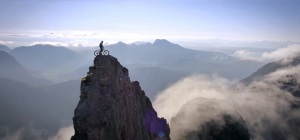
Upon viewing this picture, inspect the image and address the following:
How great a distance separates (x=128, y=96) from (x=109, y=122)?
29.4ft

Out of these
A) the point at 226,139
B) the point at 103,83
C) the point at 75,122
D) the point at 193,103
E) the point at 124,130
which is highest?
the point at 103,83

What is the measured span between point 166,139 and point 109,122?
86.8ft

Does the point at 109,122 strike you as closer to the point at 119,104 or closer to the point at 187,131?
the point at 119,104

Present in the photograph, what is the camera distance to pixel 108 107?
39.6 m

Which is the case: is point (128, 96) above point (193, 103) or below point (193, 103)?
above

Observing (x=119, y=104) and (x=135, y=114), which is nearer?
(x=119, y=104)

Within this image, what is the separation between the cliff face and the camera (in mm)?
36969

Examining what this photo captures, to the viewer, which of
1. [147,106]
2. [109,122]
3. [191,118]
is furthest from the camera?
[191,118]

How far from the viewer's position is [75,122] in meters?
36.5

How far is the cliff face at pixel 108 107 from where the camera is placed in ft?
121

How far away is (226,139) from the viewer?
14600cm

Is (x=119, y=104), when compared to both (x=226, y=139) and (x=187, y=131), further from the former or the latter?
(x=226, y=139)

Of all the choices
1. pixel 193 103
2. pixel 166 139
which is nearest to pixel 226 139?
pixel 193 103

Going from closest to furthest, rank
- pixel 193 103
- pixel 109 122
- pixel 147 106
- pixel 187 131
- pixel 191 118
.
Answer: pixel 109 122 < pixel 147 106 < pixel 187 131 < pixel 191 118 < pixel 193 103
